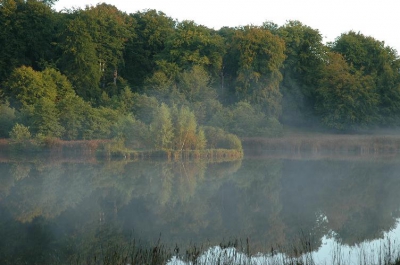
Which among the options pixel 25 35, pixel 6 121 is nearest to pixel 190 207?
pixel 6 121

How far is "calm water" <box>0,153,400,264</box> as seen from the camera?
1097 cm

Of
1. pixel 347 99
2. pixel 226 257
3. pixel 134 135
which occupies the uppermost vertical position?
pixel 347 99

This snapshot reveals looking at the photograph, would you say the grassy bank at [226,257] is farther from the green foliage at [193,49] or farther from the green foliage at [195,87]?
the green foliage at [193,49]

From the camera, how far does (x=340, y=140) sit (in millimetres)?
38969

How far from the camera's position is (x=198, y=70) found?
44.4m

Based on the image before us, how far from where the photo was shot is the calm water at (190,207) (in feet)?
36.0

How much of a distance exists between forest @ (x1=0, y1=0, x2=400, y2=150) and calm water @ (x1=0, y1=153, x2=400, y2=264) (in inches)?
566

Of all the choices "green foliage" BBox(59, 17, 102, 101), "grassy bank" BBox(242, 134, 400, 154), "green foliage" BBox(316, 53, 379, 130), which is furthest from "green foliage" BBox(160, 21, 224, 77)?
"grassy bank" BBox(242, 134, 400, 154)

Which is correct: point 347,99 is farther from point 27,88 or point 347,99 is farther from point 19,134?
point 19,134

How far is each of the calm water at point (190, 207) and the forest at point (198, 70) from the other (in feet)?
47.2

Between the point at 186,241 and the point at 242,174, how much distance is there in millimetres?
12844

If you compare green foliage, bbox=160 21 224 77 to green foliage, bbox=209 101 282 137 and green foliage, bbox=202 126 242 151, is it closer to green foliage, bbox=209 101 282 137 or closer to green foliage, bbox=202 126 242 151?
green foliage, bbox=209 101 282 137

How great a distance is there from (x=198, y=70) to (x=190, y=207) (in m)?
29.7

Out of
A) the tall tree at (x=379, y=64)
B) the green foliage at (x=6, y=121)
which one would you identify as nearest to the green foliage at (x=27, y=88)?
the green foliage at (x=6, y=121)
